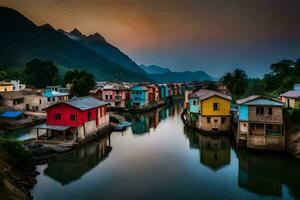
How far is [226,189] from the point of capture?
60.6ft

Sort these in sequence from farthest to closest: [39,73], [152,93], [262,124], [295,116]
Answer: [39,73], [152,93], [262,124], [295,116]

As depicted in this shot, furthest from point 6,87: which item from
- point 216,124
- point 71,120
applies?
point 216,124

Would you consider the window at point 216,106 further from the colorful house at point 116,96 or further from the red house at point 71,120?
the colorful house at point 116,96

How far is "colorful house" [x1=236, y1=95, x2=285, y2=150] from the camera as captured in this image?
1005 inches

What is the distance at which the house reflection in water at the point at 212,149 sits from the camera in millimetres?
24281

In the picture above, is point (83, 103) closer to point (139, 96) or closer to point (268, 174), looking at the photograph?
point (268, 174)

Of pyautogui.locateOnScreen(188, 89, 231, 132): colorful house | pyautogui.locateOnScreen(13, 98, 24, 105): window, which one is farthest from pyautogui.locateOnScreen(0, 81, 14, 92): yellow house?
pyautogui.locateOnScreen(188, 89, 231, 132): colorful house

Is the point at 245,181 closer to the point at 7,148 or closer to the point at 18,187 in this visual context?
the point at 18,187

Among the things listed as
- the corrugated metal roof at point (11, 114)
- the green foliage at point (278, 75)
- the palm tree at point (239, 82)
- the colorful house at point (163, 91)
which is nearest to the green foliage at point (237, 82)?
the palm tree at point (239, 82)

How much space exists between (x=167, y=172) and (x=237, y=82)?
1651 inches

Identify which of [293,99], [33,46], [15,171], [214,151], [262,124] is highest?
[33,46]

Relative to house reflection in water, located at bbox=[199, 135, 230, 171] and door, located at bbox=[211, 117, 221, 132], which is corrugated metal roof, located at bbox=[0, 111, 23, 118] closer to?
house reflection in water, located at bbox=[199, 135, 230, 171]

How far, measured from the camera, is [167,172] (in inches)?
843

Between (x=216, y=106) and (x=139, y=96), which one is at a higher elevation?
(x=139, y=96)
